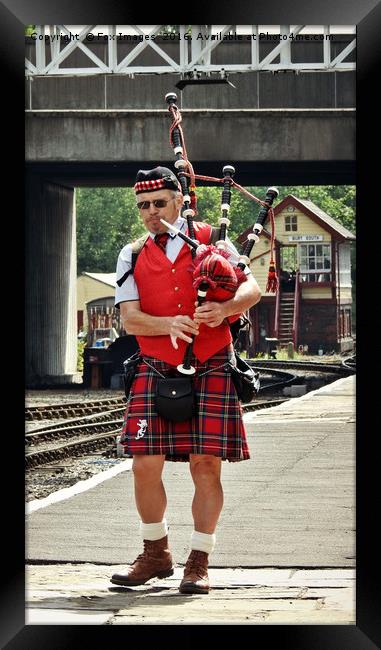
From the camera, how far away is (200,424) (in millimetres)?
5543

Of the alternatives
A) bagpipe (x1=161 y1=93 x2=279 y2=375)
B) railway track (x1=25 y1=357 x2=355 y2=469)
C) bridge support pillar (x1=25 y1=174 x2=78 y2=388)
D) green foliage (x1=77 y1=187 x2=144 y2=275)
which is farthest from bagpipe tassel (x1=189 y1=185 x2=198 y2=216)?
green foliage (x1=77 y1=187 x2=144 y2=275)

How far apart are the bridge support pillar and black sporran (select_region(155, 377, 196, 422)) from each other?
2572 cm

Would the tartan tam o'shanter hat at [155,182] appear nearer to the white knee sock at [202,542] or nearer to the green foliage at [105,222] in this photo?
the white knee sock at [202,542]

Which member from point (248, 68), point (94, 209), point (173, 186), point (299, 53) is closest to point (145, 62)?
point (299, 53)

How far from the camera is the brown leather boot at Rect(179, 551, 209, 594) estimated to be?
5418 mm

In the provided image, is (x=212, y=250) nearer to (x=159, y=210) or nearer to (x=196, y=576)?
(x=159, y=210)

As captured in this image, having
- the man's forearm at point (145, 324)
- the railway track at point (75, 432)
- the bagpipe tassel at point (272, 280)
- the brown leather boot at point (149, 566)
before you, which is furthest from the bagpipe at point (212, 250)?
the railway track at point (75, 432)

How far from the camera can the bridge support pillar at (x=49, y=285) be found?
31766 mm

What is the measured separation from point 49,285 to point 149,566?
27705 millimetres
